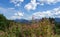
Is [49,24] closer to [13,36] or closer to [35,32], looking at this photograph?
[35,32]

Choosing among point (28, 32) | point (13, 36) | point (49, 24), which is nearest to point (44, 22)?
point (49, 24)

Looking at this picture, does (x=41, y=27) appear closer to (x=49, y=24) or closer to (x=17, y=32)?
(x=49, y=24)

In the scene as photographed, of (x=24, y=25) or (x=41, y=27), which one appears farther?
(x=24, y=25)

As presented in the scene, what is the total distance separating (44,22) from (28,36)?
107 centimetres

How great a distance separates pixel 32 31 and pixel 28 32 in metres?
0.28

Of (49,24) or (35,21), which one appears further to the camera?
(35,21)

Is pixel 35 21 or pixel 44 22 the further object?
pixel 35 21

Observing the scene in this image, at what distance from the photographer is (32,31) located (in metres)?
10.6

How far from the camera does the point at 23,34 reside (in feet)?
35.7

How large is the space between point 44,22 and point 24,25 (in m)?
1.19

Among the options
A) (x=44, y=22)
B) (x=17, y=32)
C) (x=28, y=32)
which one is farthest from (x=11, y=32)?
(x=44, y=22)

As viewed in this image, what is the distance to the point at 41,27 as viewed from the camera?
1064cm

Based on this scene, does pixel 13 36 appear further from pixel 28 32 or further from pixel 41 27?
pixel 41 27

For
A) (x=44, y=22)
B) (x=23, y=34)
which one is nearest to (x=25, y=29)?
(x=23, y=34)
